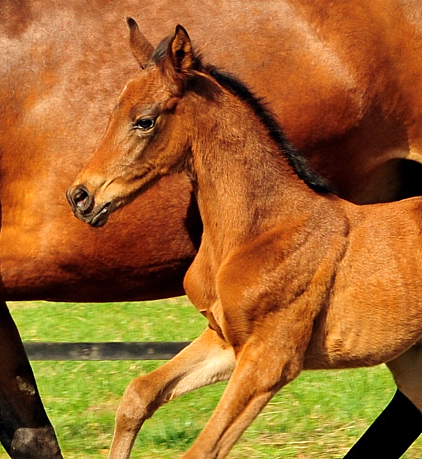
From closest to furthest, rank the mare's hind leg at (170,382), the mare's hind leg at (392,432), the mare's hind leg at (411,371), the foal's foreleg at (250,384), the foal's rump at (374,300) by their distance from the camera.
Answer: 1. the foal's foreleg at (250,384)
2. the foal's rump at (374,300)
3. the mare's hind leg at (170,382)
4. the mare's hind leg at (411,371)
5. the mare's hind leg at (392,432)

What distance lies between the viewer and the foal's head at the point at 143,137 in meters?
3.48

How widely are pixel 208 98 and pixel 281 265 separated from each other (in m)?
0.62

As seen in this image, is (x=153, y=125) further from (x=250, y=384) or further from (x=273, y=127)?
(x=250, y=384)

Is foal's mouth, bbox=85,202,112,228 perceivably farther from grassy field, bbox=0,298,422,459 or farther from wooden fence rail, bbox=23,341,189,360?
wooden fence rail, bbox=23,341,189,360

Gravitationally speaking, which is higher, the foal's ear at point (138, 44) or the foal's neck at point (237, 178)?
the foal's ear at point (138, 44)

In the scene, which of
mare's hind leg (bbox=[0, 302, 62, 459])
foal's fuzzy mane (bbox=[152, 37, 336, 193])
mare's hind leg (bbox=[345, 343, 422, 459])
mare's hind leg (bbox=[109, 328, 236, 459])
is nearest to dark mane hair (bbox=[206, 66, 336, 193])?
foal's fuzzy mane (bbox=[152, 37, 336, 193])

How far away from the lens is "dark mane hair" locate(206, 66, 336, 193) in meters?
3.71

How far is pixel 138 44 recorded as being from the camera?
3.65 metres

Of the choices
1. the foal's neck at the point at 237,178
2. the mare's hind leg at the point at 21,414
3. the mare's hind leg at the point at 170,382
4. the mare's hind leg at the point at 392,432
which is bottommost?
the mare's hind leg at the point at 21,414

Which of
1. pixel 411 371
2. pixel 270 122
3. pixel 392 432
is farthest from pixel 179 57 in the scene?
pixel 392 432

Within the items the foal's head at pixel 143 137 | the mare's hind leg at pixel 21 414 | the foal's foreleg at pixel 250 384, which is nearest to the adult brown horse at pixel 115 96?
the mare's hind leg at pixel 21 414

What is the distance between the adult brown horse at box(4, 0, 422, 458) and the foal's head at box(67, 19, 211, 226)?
30 centimetres

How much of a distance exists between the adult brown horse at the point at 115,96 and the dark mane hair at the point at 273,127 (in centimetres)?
19

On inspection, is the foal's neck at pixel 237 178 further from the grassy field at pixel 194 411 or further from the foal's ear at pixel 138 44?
the grassy field at pixel 194 411
